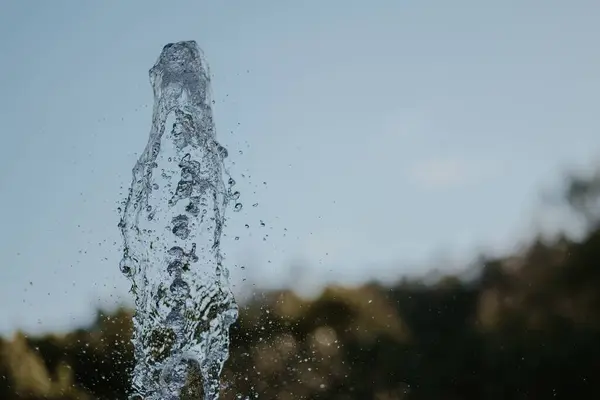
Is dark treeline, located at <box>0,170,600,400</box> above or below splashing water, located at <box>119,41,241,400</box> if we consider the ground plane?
above

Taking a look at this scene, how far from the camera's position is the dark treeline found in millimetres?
17766

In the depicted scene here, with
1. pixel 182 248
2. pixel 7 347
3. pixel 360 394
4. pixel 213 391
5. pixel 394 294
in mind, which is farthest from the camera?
pixel 394 294

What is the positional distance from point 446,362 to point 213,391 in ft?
39.5

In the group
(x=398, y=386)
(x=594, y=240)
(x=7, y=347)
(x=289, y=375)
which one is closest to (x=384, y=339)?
(x=398, y=386)

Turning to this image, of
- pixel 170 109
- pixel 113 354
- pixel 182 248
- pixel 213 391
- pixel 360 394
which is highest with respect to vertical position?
pixel 113 354

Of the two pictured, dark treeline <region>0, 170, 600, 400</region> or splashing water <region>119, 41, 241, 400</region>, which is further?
dark treeline <region>0, 170, 600, 400</region>

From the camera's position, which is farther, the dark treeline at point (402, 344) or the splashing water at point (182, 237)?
the dark treeline at point (402, 344)

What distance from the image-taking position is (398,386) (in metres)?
19.3

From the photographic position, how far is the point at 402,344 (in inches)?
774

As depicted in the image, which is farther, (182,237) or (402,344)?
(402,344)

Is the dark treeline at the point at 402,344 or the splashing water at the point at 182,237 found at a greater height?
the dark treeline at the point at 402,344

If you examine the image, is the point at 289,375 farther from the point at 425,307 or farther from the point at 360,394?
the point at 425,307

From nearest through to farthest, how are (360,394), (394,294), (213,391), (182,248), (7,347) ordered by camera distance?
(182,248) < (213,391) < (7,347) < (360,394) < (394,294)

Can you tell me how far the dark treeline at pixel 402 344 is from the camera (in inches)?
699
